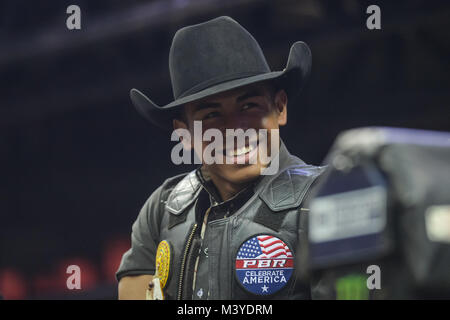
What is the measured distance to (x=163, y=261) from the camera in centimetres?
184

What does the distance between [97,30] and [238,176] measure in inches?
120

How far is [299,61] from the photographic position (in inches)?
72.3

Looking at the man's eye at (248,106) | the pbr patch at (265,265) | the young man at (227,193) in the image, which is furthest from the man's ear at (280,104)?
the pbr patch at (265,265)

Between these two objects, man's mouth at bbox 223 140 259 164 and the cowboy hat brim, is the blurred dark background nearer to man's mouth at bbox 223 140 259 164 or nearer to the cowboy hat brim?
the cowboy hat brim

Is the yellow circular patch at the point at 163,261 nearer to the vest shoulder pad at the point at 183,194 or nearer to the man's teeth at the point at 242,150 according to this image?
the vest shoulder pad at the point at 183,194

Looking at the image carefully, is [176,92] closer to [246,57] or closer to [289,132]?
[246,57]

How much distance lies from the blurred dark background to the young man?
2181 millimetres

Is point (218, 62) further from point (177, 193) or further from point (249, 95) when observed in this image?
point (177, 193)

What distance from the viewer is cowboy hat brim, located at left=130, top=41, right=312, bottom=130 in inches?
68.4

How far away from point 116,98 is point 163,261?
3.62 meters

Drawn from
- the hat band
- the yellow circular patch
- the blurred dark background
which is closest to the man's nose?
the hat band

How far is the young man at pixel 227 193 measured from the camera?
165 centimetres

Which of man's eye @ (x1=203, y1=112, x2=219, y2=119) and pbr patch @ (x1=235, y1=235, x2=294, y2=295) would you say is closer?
pbr patch @ (x1=235, y1=235, x2=294, y2=295)
